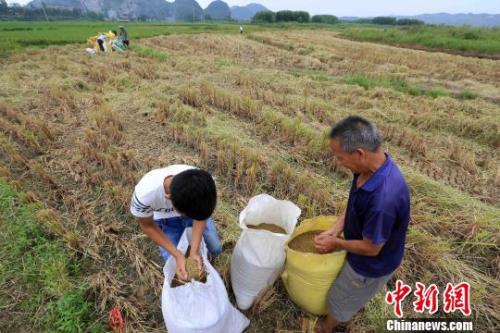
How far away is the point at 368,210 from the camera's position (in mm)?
1492

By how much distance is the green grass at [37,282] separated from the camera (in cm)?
215

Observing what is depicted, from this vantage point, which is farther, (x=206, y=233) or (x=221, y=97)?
(x=221, y=97)

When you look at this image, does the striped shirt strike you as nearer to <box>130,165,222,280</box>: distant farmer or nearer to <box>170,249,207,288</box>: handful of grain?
<box>130,165,222,280</box>: distant farmer

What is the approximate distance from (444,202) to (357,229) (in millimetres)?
2179

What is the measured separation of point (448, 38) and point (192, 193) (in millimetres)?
23366

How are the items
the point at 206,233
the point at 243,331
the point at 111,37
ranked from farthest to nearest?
the point at 111,37 → the point at 206,233 → the point at 243,331

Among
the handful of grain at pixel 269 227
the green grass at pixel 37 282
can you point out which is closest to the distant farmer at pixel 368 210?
the handful of grain at pixel 269 227

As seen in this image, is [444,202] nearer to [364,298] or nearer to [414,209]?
[414,209]

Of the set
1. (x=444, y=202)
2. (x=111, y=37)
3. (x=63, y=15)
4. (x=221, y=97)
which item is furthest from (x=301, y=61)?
(x=63, y=15)

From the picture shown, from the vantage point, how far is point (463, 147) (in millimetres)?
4691

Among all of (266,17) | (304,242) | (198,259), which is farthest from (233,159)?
(266,17)

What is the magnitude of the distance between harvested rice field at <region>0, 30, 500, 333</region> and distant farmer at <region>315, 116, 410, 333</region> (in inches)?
26.1

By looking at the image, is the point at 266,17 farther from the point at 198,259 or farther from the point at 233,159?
the point at 198,259

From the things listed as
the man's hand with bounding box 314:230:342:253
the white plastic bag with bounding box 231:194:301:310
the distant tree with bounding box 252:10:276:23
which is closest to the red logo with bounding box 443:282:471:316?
the man's hand with bounding box 314:230:342:253
